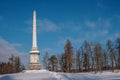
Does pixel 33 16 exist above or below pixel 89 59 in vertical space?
above

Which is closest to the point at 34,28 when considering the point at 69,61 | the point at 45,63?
the point at 69,61

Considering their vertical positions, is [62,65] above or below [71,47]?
below

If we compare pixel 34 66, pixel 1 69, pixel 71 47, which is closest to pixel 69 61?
pixel 71 47

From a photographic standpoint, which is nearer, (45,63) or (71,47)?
(71,47)

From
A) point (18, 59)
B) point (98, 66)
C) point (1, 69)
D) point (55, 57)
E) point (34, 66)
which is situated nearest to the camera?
point (34, 66)

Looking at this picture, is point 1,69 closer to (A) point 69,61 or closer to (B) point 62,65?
(B) point 62,65

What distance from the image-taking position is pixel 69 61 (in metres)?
64.3

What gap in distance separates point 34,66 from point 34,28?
7603 mm

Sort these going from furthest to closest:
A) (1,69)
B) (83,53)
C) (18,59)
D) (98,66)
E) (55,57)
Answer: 1. (1,69)
2. (18,59)
3. (55,57)
4. (83,53)
5. (98,66)

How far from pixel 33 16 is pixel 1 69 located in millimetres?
48543

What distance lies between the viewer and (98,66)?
2453 inches

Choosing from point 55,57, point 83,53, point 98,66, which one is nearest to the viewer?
point 98,66

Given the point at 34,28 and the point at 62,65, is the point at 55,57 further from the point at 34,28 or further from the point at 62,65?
the point at 34,28

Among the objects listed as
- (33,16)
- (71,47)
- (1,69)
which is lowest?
(1,69)
